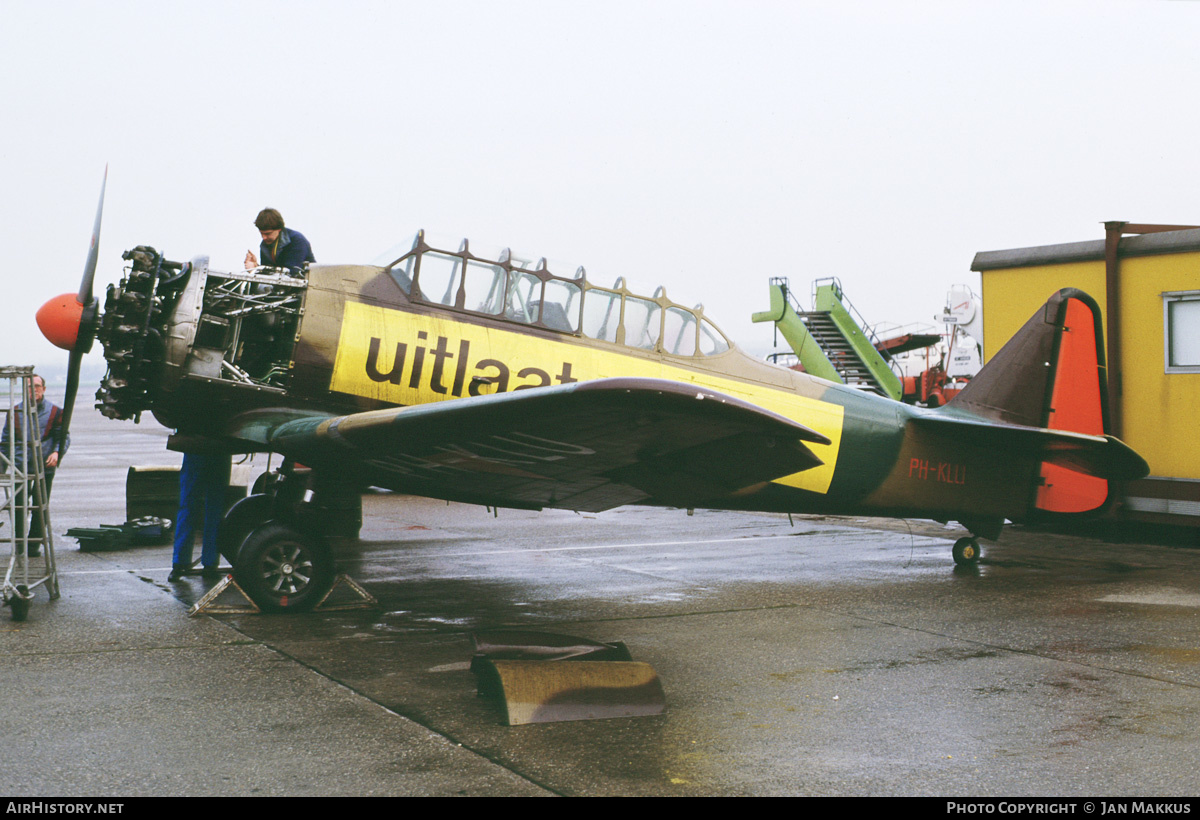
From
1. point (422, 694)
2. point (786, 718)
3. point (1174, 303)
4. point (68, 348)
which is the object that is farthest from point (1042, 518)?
point (68, 348)

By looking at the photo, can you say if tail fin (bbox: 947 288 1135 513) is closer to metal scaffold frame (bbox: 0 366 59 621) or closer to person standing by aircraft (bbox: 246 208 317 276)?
person standing by aircraft (bbox: 246 208 317 276)

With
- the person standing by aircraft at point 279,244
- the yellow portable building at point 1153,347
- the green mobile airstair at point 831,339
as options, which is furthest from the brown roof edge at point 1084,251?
the green mobile airstair at point 831,339

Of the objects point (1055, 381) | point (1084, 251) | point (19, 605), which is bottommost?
point (19, 605)

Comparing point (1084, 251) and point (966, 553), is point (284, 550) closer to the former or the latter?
point (966, 553)

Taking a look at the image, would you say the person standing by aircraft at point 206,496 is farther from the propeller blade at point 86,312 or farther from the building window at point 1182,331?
the building window at point 1182,331

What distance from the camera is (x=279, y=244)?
780 cm

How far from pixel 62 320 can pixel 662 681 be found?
194 inches

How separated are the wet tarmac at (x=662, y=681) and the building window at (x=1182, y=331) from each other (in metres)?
1.82

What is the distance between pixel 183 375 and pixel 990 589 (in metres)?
6.20

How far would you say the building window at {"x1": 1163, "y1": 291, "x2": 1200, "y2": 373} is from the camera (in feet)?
32.1

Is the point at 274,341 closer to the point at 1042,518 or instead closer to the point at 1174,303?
the point at 1042,518

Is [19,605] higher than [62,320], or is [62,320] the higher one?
[62,320]

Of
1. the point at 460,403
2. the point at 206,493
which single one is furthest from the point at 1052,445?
the point at 206,493

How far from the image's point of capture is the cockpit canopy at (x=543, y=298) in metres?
7.52
